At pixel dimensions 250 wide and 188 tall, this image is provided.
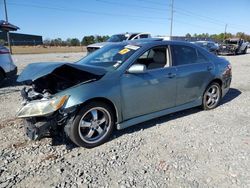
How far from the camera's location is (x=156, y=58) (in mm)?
4520

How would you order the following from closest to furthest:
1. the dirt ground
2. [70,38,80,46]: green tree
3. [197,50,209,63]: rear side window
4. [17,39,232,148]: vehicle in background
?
[17,39,232,148]: vehicle in background
[197,50,209,63]: rear side window
the dirt ground
[70,38,80,46]: green tree

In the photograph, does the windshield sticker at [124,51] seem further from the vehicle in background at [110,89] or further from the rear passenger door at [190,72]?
the rear passenger door at [190,72]

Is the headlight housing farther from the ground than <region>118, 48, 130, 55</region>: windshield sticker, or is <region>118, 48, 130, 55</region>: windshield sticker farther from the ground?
<region>118, 48, 130, 55</region>: windshield sticker

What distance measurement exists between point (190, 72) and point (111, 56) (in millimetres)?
1626

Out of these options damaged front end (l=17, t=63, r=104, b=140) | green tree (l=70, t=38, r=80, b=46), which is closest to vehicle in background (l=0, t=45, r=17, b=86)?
damaged front end (l=17, t=63, r=104, b=140)

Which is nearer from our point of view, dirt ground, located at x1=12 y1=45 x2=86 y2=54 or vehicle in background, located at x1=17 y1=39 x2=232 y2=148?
vehicle in background, located at x1=17 y1=39 x2=232 y2=148

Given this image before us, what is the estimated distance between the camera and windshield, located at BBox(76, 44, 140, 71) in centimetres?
400

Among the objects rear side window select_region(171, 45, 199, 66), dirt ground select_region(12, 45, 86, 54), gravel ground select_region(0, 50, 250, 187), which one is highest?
rear side window select_region(171, 45, 199, 66)

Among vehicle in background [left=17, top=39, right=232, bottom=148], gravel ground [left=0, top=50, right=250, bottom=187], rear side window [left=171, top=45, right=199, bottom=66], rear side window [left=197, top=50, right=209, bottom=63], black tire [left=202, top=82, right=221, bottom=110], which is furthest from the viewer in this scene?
black tire [left=202, top=82, right=221, bottom=110]

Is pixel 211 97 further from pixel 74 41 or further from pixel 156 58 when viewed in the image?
pixel 74 41

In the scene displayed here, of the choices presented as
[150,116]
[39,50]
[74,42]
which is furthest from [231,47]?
[74,42]

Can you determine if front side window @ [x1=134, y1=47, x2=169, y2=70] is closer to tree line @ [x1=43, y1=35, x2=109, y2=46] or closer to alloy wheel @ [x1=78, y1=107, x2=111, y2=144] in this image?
alloy wheel @ [x1=78, y1=107, x2=111, y2=144]

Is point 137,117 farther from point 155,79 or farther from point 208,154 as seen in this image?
point 208,154

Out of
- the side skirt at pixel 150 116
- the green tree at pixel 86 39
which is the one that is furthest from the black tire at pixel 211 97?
the green tree at pixel 86 39
